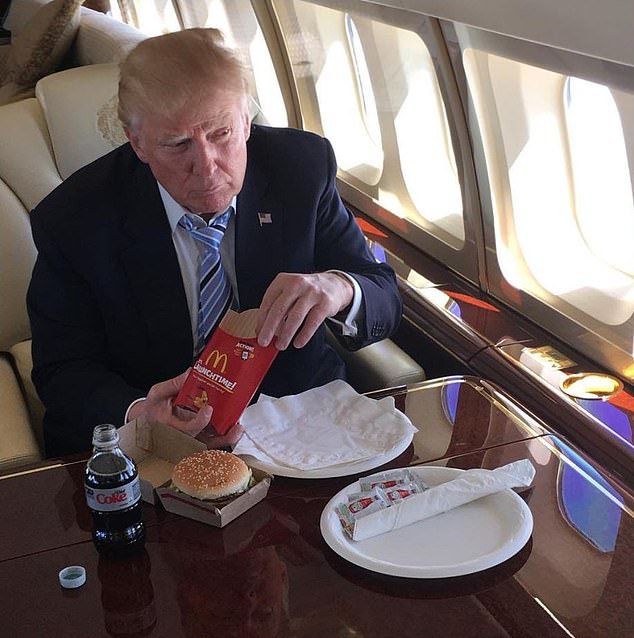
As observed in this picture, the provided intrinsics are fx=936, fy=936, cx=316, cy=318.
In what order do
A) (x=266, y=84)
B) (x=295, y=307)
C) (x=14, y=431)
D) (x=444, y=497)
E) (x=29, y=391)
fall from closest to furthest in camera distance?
(x=444, y=497) < (x=295, y=307) < (x=14, y=431) < (x=29, y=391) < (x=266, y=84)

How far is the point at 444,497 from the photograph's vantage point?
1574mm

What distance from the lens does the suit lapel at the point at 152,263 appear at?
215 cm

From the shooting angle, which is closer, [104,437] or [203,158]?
[104,437]

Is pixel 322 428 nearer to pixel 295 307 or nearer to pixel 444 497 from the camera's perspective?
pixel 295 307

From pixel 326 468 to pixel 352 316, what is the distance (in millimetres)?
457

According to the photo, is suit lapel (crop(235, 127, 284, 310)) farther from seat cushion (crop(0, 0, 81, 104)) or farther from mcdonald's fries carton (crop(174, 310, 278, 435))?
seat cushion (crop(0, 0, 81, 104))

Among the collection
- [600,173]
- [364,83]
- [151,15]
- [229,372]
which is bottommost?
[151,15]

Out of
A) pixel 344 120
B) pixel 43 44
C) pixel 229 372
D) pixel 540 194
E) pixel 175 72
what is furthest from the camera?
pixel 344 120

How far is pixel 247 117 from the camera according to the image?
2.05m

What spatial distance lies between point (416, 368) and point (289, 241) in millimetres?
483

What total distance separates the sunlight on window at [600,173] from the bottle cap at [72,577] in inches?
62.9

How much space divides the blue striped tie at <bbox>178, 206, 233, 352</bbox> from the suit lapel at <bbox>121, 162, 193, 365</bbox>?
42 mm

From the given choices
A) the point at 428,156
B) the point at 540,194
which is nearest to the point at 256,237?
the point at 540,194

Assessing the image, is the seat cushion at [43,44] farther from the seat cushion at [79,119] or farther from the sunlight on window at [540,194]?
the sunlight on window at [540,194]
